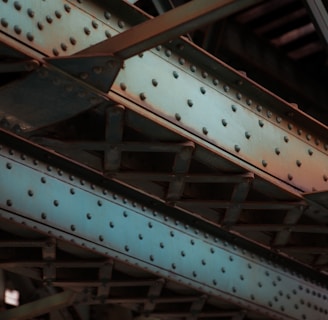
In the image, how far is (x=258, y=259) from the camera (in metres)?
8.60

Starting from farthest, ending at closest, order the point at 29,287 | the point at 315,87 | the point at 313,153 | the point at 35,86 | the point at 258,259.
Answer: the point at 315,87, the point at 29,287, the point at 258,259, the point at 313,153, the point at 35,86

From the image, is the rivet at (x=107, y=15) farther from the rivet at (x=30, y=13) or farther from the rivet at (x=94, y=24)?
the rivet at (x=30, y=13)

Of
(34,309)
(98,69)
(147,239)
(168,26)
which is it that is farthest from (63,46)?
(34,309)

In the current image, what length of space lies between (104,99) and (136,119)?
1.27 feet

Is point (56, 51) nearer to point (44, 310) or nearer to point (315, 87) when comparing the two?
point (44, 310)

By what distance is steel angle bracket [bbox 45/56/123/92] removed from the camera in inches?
183

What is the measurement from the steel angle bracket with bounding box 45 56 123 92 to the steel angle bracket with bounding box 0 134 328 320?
1.80 metres

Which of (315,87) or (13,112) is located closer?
(13,112)

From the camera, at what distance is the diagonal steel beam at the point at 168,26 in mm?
4430

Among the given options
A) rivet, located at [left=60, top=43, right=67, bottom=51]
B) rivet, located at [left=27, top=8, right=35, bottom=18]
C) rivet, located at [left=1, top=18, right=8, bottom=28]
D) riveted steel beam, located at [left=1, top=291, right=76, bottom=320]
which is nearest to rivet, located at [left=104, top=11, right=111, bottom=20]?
rivet, located at [left=60, top=43, right=67, bottom=51]

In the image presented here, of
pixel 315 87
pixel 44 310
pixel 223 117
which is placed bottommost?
pixel 44 310

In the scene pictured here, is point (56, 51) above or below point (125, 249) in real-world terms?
above

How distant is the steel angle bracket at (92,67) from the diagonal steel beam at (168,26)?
4cm

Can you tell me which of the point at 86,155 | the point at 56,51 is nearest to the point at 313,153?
the point at 86,155
